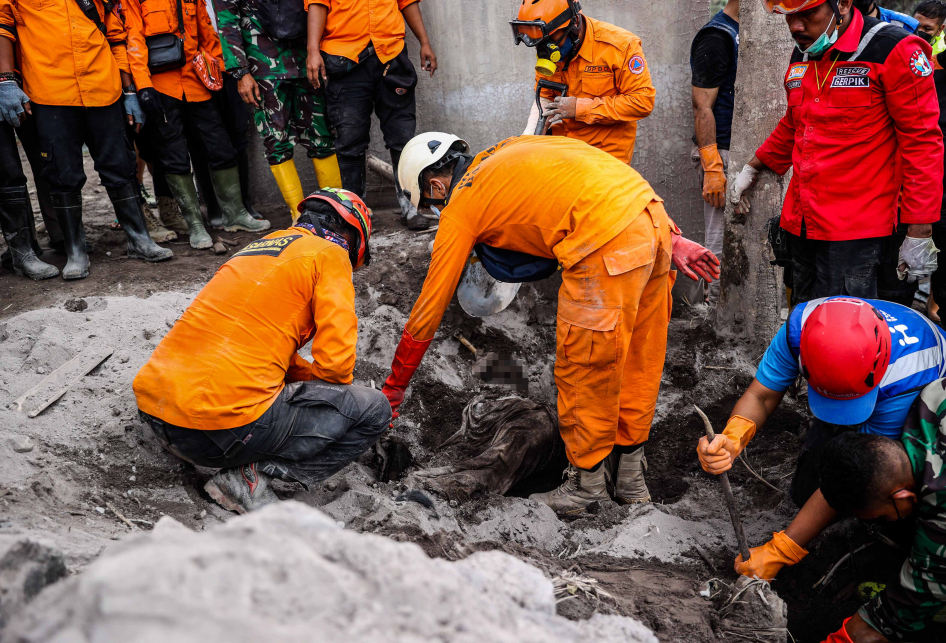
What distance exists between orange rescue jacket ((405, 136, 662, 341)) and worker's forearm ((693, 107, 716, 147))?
6.18 ft

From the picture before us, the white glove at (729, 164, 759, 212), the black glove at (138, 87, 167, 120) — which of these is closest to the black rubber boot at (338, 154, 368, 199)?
the black glove at (138, 87, 167, 120)

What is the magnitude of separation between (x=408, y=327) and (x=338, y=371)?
357 mm

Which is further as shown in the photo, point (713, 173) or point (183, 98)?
point (183, 98)

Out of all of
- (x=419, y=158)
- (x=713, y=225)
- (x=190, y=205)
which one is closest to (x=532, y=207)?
(x=419, y=158)

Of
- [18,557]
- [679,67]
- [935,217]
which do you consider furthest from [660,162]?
[18,557]

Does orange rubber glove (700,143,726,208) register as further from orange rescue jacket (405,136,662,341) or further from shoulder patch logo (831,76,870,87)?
orange rescue jacket (405,136,662,341)

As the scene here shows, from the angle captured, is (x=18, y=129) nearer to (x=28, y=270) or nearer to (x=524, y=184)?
(x=28, y=270)

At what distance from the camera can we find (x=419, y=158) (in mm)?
3268

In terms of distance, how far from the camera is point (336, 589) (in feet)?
3.96

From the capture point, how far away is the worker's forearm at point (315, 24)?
183 inches

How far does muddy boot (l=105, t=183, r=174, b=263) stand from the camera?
461 cm

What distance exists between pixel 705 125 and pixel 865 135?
167 centimetres

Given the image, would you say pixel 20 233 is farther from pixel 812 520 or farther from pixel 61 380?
pixel 812 520

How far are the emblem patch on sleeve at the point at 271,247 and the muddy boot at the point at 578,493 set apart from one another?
1.66 metres
